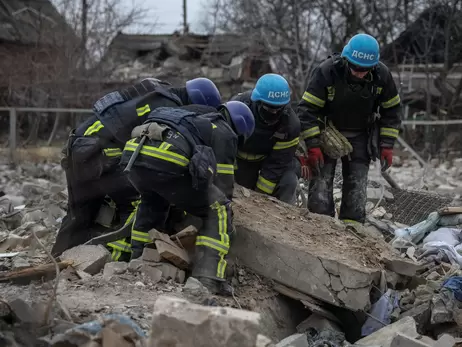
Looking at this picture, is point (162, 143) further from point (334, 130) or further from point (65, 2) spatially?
point (65, 2)

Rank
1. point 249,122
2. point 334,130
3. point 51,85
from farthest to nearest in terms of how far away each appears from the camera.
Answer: point 51,85 → point 334,130 → point 249,122

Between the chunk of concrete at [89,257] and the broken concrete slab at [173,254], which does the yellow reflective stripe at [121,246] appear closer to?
the chunk of concrete at [89,257]

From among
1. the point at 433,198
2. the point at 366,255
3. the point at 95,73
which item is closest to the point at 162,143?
the point at 366,255

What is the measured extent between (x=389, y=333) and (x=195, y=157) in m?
1.59

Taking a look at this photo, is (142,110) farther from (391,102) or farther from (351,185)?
(391,102)

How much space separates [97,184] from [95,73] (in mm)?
12867

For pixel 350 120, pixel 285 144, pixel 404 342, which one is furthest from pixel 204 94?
pixel 404 342

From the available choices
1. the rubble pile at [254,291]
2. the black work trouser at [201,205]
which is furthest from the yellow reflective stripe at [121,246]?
the black work trouser at [201,205]

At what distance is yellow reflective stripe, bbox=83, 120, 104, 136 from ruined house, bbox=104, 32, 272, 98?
13956 mm

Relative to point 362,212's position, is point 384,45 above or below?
above

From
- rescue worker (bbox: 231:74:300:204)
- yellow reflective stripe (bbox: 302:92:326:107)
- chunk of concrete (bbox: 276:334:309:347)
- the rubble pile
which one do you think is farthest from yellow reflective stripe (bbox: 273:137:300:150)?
chunk of concrete (bbox: 276:334:309:347)

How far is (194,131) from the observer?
14.0 feet

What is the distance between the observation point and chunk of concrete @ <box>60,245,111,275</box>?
14.2ft

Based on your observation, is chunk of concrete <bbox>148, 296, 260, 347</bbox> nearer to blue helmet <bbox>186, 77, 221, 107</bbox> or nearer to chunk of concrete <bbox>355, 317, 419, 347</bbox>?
chunk of concrete <bbox>355, 317, 419, 347</bbox>
